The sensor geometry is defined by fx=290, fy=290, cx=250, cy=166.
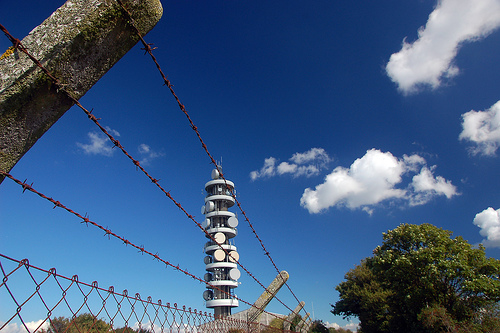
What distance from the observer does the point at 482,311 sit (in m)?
16.6

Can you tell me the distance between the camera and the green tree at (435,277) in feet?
54.0

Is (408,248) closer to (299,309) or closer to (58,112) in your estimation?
(299,309)

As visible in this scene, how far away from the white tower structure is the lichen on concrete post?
111 ft

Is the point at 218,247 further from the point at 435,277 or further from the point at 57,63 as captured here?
the point at 57,63

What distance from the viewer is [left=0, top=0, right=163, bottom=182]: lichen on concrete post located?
2.07 m

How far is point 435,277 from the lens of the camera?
57.4ft

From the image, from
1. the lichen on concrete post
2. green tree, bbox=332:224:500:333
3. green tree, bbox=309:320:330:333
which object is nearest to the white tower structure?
green tree, bbox=309:320:330:333

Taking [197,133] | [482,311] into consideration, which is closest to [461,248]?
[482,311]

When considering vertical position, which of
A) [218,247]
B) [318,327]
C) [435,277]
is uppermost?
[218,247]

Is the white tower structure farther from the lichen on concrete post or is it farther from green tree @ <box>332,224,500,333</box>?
the lichen on concrete post

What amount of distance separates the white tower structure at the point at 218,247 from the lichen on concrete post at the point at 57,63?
33.9 m

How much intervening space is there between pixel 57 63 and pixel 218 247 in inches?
1492

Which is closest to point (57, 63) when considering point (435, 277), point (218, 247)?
point (435, 277)

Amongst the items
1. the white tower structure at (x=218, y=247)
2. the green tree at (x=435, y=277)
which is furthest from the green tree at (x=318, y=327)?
the green tree at (x=435, y=277)
